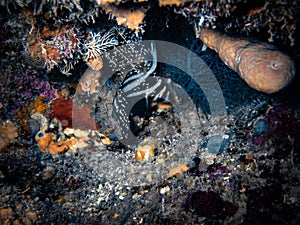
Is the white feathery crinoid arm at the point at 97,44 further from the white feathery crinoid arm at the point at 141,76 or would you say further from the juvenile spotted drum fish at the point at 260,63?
the juvenile spotted drum fish at the point at 260,63

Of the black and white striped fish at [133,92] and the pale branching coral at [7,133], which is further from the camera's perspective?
the black and white striped fish at [133,92]

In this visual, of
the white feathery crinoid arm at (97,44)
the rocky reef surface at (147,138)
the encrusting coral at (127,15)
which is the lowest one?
the rocky reef surface at (147,138)

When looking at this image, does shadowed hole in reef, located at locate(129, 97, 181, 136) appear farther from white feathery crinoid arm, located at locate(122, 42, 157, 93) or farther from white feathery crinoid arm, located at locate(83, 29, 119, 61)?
white feathery crinoid arm, located at locate(83, 29, 119, 61)

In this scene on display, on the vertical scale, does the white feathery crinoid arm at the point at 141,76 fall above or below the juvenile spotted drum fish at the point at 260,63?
below

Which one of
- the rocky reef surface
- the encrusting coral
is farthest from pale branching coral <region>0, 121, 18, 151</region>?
the encrusting coral

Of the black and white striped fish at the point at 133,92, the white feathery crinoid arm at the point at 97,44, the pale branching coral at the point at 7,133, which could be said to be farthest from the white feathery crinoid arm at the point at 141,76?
the pale branching coral at the point at 7,133

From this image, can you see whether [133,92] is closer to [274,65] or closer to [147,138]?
[147,138]
